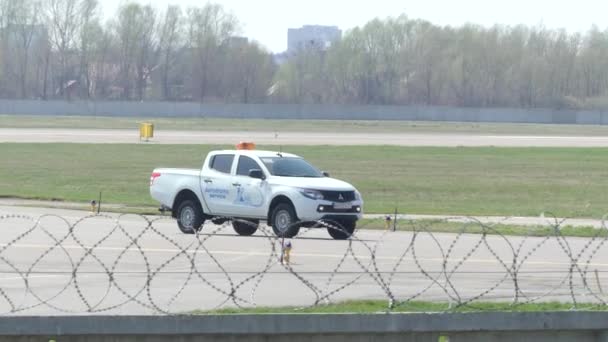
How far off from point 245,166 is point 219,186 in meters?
0.74

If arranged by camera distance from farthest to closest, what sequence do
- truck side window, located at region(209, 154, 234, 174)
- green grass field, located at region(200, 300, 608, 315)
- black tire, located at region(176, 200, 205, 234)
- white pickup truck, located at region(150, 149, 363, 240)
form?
truck side window, located at region(209, 154, 234, 174) < black tire, located at region(176, 200, 205, 234) < white pickup truck, located at region(150, 149, 363, 240) < green grass field, located at region(200, 300, 608, 315)

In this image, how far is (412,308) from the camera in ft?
49.9

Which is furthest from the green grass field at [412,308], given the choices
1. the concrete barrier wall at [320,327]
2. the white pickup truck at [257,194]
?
the white pickup truck at [257,194]

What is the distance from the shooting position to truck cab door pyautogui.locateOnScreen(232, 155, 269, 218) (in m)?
26.7

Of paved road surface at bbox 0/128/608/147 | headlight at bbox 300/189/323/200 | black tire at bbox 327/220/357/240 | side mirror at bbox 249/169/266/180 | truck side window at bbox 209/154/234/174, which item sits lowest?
paved road surface at bbox 0/128/608/147

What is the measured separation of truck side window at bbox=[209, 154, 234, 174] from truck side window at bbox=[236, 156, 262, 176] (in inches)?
11.9

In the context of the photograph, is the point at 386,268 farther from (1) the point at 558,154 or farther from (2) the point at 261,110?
(2) the point at 261,110

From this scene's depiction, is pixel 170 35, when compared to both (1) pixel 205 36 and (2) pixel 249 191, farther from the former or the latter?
(2) pixel 249 191

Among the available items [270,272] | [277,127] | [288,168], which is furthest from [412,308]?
[277,127]

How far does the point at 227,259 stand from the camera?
2198cm

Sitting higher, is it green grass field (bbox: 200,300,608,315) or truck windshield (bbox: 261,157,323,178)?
truck windshield (bbox: 261,157,323,178)

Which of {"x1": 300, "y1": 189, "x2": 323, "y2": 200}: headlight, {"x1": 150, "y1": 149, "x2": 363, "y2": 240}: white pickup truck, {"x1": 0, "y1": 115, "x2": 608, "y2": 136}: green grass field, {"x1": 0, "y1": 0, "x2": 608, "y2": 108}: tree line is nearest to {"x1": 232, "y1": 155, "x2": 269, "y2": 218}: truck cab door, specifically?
{"x1": 150, "y1": 149, "x2": 363, "y2": 240}: white pickup truck

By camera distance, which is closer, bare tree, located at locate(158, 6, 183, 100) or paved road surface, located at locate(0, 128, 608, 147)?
paved road surface, located at locate(0, 128, 608, 147)

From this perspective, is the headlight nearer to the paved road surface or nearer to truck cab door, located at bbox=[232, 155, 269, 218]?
truck cab door, located at bbox=[232, 155, 269, 218]
